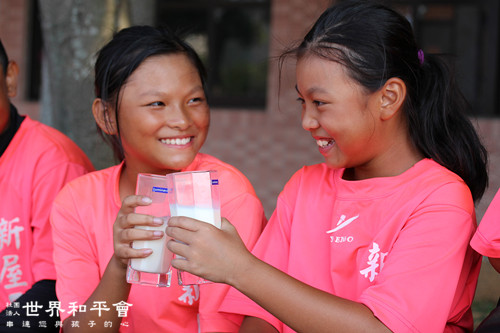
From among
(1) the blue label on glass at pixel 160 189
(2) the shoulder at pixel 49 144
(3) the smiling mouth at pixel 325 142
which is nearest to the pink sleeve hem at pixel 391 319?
(3) the smiling mouth at pixel 325 142

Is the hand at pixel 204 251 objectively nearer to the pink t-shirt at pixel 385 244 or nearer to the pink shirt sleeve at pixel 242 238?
the pink t-shirt at pixel 385 244

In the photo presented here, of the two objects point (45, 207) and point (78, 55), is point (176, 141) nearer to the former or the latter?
point (45, 207)

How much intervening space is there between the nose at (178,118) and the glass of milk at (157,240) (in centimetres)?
46

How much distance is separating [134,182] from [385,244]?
1.07 m

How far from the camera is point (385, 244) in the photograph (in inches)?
70.9

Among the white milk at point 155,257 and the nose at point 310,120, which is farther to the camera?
the nose at point 310,120

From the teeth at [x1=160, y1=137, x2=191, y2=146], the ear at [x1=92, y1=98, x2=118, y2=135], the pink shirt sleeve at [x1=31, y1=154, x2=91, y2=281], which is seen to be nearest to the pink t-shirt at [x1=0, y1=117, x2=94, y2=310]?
the pink shirt sleeve at [x1=31, y1=154, x2=91, y2=281]

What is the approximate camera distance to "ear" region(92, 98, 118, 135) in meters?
2.37

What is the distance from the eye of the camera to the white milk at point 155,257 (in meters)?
1.74

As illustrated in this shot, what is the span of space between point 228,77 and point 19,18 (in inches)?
98.5

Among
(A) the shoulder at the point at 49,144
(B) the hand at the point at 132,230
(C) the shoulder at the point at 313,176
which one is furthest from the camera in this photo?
(A) the shoulder at the point at 49,144

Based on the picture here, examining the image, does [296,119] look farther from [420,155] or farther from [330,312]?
[330,312]

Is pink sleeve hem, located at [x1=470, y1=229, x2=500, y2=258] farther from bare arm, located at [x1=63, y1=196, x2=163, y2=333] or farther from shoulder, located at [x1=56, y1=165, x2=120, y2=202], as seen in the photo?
shoulder, located at [x1=56, y1=165, x2=120, y2=202]

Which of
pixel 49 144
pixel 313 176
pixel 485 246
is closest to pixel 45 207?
pixel 49 144
